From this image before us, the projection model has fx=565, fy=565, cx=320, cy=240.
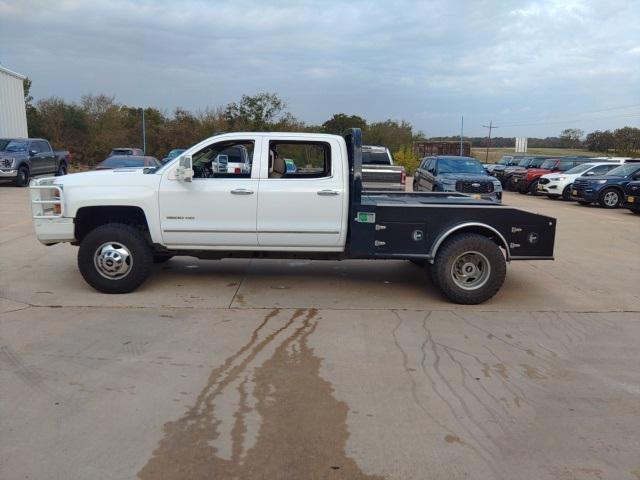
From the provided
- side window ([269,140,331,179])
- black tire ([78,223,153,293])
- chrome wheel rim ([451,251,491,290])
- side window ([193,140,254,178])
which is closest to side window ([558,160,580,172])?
chrome wheel rim ([451,251,491,290])

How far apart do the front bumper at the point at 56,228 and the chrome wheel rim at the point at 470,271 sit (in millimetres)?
4610

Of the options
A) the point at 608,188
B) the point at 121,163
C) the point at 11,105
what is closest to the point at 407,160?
the point at 608,188

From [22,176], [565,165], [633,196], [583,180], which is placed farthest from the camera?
[565,165]

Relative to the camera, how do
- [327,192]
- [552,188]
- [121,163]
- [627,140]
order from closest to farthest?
[327,192], [121,163], [552,188], [627,140]

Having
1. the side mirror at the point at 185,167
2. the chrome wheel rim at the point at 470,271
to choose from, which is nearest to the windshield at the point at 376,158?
the chrome wheel rim at the point at 470,271

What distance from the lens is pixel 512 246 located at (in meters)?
6.80

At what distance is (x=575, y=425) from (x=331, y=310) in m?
3.06

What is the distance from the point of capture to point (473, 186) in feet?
51.5

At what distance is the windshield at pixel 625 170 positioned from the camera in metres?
19.8

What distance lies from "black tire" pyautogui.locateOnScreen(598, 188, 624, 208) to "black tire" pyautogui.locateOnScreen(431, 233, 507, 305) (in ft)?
49.5

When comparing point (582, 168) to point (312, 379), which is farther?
point (582, 168)

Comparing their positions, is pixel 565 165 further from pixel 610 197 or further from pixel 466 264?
pixel 466 264

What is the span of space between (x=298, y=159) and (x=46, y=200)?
3.09 meters

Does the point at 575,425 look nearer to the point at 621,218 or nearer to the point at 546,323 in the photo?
the point at 546,323
